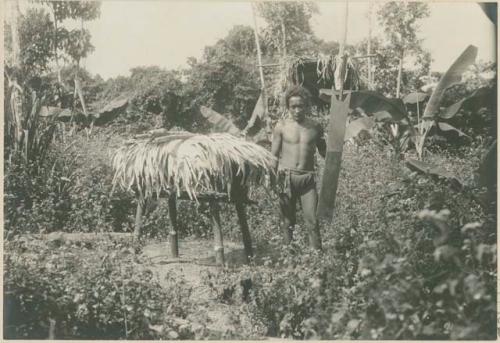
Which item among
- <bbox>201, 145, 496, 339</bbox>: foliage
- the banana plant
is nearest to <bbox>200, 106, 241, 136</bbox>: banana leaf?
<bbox>201, 145, 496, 339</bbox>: foliage

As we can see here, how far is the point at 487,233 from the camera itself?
11.7 feet

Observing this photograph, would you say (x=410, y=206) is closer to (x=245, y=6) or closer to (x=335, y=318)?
(x=335, y=318)

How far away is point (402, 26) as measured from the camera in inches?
452

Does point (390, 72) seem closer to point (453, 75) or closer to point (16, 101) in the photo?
point (453, 75)

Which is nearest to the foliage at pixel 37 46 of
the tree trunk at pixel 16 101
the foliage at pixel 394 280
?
the tree trunk at pixel 16 101

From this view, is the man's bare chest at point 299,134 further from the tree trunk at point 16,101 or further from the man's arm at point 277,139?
the tree trunk at point 16,101

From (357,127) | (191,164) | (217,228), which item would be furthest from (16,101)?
(357,127)

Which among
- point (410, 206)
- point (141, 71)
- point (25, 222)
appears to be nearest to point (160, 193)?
point (25, 222)

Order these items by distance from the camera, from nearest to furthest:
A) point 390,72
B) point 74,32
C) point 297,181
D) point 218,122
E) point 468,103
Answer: point 297,181, point 218,122, point 468,103, point 74,32, point 390,72

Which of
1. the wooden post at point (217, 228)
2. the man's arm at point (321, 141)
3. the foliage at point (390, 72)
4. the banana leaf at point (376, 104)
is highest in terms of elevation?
the foliage at point (390, 72)

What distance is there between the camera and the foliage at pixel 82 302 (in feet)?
10.6

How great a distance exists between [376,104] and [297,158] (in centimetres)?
263

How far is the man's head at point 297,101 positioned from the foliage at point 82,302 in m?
2.02

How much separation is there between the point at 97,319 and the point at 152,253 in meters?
2.15
